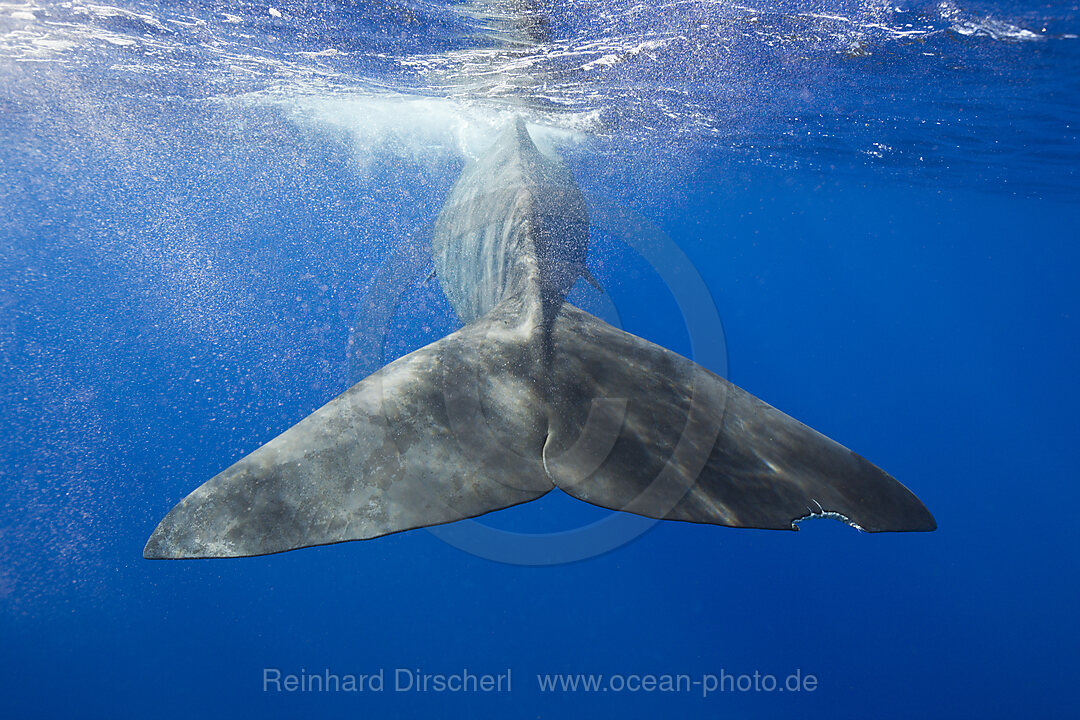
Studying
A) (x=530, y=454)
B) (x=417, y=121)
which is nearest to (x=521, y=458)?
(x=530, y=454)

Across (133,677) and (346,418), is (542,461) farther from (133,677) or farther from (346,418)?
(133,677)

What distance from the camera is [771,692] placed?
16.3 m

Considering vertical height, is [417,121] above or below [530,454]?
above

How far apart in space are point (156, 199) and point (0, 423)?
20498mm

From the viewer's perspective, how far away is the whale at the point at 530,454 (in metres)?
2.75

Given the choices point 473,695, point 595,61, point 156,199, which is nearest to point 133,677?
point 473,695

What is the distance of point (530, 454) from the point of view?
3.30 metres

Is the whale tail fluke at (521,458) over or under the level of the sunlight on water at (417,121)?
under

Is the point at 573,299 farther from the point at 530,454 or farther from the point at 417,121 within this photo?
the point at 417,121

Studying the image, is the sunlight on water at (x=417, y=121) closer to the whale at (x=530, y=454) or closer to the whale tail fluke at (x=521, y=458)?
the whale at (x=530, y=454)

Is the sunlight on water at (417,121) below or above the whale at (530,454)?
above

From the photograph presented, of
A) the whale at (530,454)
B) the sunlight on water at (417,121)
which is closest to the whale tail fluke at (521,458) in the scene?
the whale at (530,454)

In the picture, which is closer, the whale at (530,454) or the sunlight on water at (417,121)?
the whale at (530,454)

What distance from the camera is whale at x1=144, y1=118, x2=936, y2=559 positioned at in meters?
2.75
